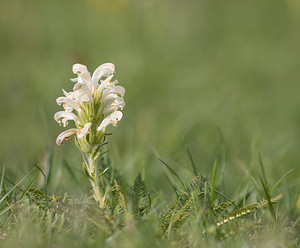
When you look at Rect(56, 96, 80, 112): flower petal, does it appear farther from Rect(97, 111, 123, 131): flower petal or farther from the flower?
Rect(97, 111, 123, 131): flower petal

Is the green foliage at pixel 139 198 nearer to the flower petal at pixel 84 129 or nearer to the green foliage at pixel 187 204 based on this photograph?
the green foliage at pixel 187 204

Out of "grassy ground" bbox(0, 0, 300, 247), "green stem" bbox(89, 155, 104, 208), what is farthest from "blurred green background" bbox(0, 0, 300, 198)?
"green stem" bbox(89, 155, 104, 208)

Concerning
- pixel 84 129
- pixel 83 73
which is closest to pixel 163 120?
pixel 83 73

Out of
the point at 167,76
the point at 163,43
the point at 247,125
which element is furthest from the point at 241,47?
the point at 247,125

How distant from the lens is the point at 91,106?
2.27m

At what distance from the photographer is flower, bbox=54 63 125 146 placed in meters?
2.23

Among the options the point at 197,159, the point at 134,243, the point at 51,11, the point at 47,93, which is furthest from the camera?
the point at 51,11

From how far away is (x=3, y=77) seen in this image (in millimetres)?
6246

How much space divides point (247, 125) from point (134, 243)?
11.6 feet

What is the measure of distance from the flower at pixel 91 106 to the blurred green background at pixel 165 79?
0.80 metres

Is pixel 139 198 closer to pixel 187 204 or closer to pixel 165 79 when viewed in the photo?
pixel 187 204

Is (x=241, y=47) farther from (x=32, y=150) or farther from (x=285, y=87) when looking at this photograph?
(x=32, y=150)

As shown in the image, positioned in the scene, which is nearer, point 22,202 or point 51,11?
point 22,202

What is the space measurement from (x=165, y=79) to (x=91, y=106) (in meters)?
4.01
